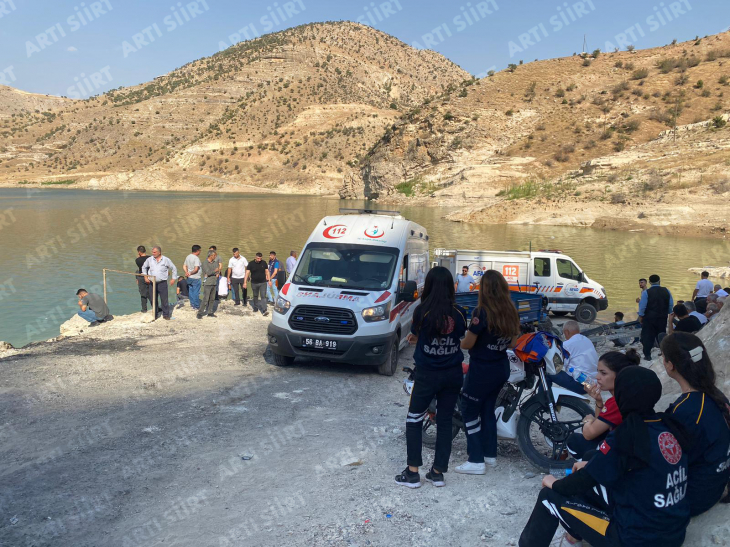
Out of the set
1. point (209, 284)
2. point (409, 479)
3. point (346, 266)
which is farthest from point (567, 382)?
point (209, 284)

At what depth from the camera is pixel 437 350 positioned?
538 cm

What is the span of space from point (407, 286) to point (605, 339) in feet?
21.3

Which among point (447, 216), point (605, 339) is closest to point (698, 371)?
point (605, 339)

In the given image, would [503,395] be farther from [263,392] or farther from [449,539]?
[263,392]

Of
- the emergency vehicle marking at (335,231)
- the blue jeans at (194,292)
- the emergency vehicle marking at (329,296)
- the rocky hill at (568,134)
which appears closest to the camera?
the emergency vehicle marking at (329,296)

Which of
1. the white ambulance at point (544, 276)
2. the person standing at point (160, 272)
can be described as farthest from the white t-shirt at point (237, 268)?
the white ambulance at point (544, 276)

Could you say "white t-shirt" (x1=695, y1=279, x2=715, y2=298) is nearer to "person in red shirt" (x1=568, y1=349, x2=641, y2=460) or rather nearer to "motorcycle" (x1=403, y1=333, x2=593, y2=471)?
"motorcycle" (x1=403, y1=333, x2=593, y2=471)

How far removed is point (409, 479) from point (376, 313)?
4450 mm

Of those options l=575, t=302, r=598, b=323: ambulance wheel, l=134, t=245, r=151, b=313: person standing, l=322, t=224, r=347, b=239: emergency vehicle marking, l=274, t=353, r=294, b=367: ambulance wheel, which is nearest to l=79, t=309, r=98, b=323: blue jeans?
l=134, t=245, r=151, b=313: person standing

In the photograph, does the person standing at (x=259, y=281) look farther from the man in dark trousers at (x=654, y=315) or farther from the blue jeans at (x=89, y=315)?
the man in dark trousers at (x=654, y=315)

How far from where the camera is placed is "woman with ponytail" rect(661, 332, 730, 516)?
12.0ft

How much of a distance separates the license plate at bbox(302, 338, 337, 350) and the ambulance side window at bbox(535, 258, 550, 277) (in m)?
10.2

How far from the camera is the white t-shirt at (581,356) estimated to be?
20.5 ft

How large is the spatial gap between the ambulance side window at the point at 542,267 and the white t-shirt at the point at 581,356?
1215 centimetres
